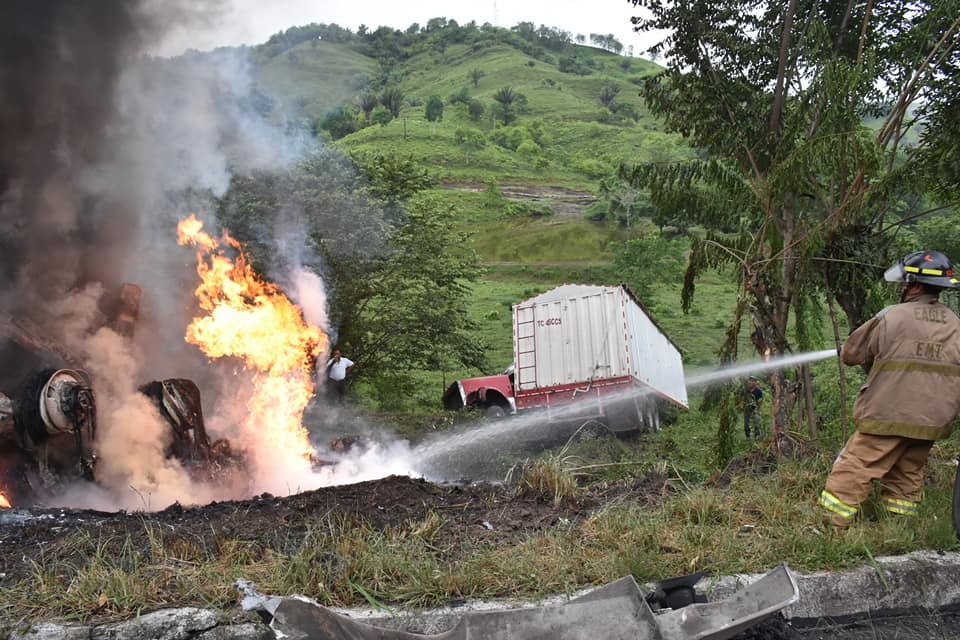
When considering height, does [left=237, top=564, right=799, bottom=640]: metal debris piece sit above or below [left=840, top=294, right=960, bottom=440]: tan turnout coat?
below

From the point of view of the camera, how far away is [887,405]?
4395 millimetres

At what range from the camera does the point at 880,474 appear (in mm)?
4422

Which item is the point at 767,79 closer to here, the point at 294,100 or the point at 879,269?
the point at 879,269

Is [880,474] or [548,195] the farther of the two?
[548,195]

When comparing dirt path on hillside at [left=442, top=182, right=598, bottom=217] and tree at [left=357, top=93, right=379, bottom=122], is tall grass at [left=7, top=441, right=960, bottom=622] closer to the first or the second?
dirt path on hillside at [left=442, top=182, right=598, bottom=217]

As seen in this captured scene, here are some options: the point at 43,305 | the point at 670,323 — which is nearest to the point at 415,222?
the point at 43,305

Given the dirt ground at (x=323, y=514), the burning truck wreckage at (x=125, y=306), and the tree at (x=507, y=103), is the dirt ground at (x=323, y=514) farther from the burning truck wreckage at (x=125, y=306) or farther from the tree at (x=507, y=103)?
the tree at (x=507, y=103)

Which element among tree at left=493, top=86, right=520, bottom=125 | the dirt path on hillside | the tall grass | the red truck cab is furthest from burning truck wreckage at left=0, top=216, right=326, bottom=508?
tree at left=493, top=86, right=520, bottom=125

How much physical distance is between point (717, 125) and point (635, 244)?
18.2m

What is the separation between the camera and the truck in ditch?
52.0ft

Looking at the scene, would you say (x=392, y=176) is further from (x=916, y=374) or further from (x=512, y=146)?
(x=512, y=146)

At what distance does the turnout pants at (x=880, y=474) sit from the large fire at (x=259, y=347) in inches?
263

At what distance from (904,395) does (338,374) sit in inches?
467

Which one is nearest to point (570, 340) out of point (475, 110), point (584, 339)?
point (584, 339)
